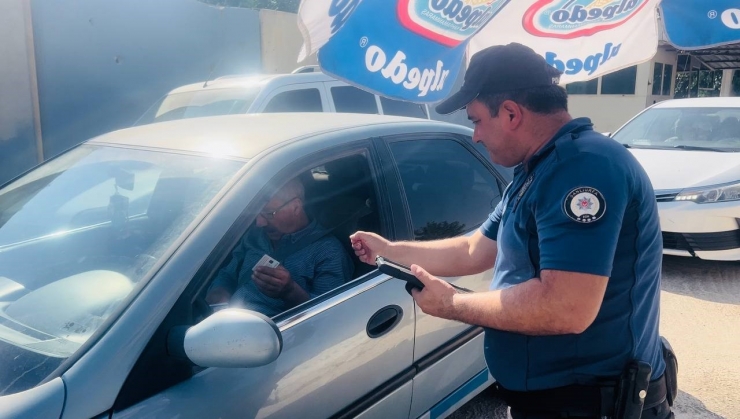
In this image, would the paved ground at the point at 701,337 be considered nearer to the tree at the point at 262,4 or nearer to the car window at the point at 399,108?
the car window at the point at 399,108

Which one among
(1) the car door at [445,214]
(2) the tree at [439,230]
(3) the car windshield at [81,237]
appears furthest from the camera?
(2) the tree at [439,230]

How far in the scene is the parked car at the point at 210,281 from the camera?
1491 millimetres

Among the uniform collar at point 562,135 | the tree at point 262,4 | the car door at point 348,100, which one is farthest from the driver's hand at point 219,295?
the tree at point 262,4

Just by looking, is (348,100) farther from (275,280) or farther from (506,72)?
(506,72)

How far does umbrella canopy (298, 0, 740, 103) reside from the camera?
83.7 inches

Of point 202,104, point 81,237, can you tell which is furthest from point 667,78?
point 81,237

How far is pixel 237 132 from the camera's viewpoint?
2275 mm

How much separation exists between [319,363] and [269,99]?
370 cm

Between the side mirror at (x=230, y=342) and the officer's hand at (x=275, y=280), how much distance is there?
556mm

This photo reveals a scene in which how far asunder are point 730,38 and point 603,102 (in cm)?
1560

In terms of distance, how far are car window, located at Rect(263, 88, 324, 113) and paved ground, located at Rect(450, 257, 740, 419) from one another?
3.19m

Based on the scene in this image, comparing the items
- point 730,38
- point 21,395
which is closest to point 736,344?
point 730,38

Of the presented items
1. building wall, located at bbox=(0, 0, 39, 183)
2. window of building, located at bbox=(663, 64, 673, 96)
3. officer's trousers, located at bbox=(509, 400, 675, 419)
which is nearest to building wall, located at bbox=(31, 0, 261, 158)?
→ building wall, located at bbox=(0, 0, 39, 183)

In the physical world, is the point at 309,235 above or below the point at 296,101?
below
